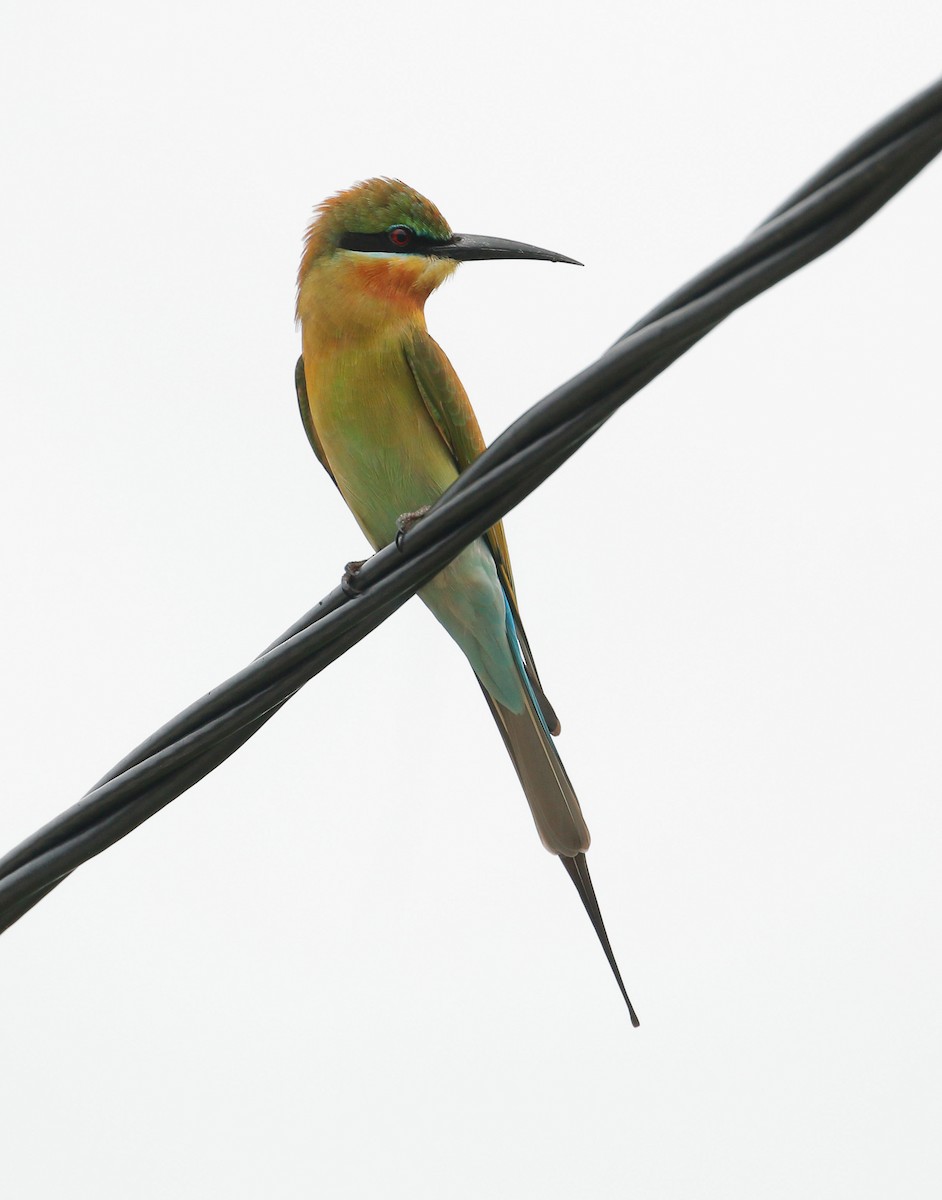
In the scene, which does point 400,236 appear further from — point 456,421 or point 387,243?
point 456,421

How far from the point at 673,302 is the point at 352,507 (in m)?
2.19

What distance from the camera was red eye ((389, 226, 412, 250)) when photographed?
362cm

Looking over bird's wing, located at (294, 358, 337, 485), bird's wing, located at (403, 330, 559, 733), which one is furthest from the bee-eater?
bird's wing, located at (294, 358, 337, 485)

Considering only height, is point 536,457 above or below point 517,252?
below

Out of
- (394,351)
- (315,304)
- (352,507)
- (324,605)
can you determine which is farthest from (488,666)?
(324,605)

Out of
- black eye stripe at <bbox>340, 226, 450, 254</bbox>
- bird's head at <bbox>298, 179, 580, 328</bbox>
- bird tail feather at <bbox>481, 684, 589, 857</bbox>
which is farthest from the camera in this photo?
black eye stripe at <bbox>340, 226, 450, 254</bbox>

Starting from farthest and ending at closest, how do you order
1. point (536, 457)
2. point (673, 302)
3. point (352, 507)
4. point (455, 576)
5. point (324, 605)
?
point (352, 507), point (455, 576), point (324, 605), point (536, 457), point (673, 302)

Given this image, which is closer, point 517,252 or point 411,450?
point 411,450

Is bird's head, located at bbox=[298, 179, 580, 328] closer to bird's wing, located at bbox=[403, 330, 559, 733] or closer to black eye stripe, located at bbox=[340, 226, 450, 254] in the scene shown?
black eye stripe, located at bbox=[340, 226, 450, 254]

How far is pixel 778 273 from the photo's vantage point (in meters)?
1.42

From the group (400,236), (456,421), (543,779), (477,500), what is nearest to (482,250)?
(400,236)

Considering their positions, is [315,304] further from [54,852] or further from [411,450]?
[54,852]

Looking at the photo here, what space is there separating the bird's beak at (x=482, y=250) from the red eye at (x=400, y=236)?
7 cm

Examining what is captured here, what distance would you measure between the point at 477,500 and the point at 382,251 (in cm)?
212
